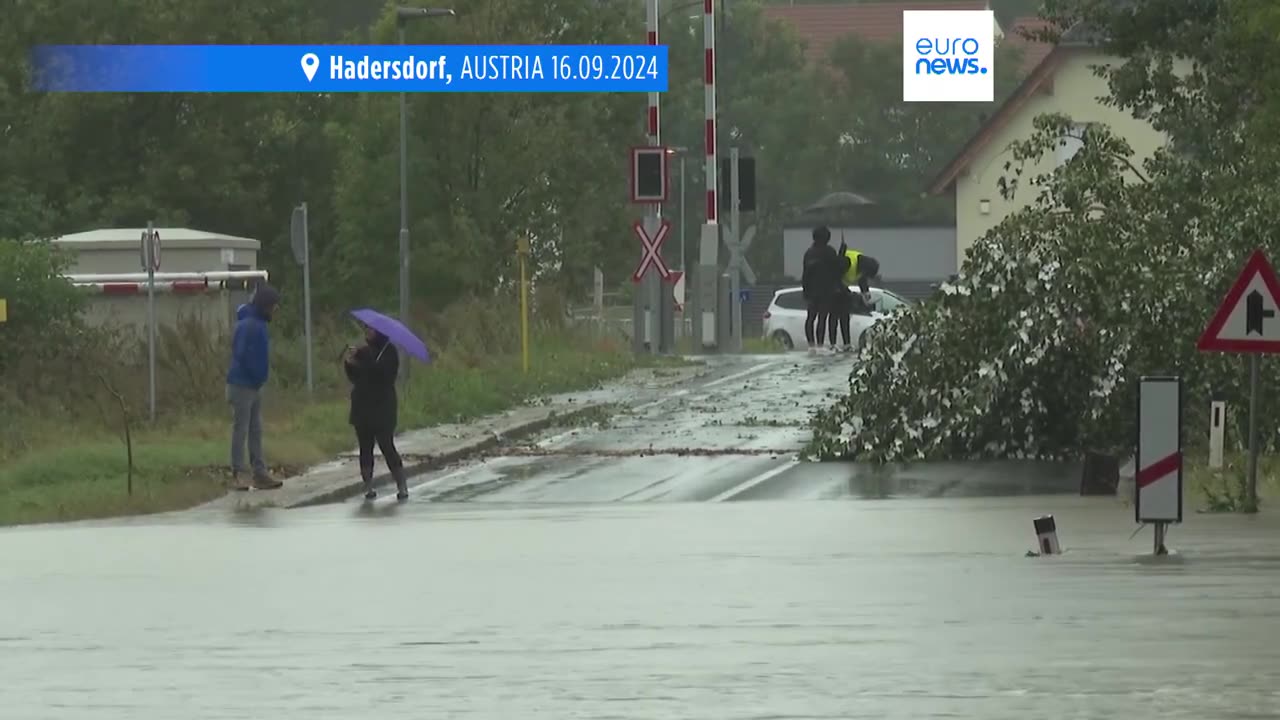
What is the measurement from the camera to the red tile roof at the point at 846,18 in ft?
403

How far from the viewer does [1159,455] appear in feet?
55.9

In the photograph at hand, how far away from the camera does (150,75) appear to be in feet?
181

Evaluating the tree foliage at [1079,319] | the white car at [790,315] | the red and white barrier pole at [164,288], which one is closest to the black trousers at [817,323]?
the red and white barrier pole at [164,288]

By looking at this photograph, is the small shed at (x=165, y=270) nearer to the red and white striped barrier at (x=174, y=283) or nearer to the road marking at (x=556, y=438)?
the red and white striped barrier at (x=174, y=283)

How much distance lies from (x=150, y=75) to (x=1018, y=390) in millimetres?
32765

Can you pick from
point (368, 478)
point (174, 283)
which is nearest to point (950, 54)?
point (174, 283)

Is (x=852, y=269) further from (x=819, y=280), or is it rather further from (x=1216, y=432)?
(x=1216, y=432)

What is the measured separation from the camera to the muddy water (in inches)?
428

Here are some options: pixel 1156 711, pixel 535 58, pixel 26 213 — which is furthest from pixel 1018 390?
pixel 26 213

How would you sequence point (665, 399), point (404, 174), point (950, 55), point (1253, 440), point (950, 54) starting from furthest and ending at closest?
point (950, 54), point (950, 55), point (404, 174), point (665, 399), point (1253, 440)

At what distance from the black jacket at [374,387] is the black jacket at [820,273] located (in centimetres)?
1793

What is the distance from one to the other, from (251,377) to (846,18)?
108 metres

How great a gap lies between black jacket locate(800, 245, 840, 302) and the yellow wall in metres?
25.3

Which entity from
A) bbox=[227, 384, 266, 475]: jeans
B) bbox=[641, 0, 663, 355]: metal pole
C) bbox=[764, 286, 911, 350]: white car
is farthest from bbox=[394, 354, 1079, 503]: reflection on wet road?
bbox=[764, 286, 911, 350]: white car
